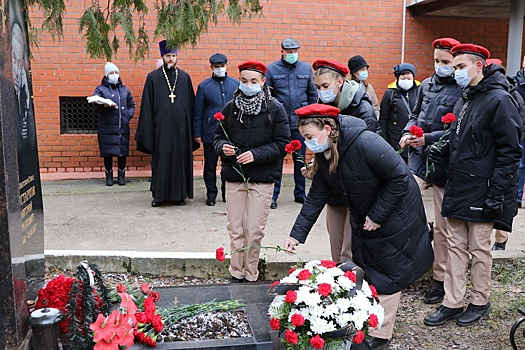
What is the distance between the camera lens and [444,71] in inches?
184

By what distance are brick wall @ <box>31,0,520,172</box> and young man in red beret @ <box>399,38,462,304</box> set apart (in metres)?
5.14

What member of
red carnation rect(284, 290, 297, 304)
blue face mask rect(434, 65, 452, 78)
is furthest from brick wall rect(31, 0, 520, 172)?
red carnation rect(284, 290, 297, 304)

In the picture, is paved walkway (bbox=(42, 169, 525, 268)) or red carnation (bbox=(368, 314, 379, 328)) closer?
red carnation (bbox=(368, 314, 379, 328))

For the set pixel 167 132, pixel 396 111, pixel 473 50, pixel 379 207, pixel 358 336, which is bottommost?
pixel 358 336

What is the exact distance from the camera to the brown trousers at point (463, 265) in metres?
4.29

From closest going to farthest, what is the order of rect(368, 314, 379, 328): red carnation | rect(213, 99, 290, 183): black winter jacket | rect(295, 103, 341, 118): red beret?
rect(368, 314, 379, 328): red carnation < rect(295, 103, 341, 118): red beret < rect(213, 99, 290, 183): black winter jacket

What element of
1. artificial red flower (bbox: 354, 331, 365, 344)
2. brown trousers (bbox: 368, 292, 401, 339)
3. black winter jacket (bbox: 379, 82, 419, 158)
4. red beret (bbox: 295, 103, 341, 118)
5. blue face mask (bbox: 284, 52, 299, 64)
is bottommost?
brown trousers (bbox: 368, 292, 401, 339)

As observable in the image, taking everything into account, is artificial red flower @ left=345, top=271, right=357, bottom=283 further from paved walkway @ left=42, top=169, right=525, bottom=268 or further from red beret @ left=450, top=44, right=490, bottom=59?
paved walkway @ left=42, top=169, right=525, bottom=268

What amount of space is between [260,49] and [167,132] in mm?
2884

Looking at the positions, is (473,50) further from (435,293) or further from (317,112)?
(435,293)

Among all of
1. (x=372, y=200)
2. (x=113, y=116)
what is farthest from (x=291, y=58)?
(x=372, y=200)

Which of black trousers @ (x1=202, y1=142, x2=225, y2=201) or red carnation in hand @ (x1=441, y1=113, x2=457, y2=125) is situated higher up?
red carnation in hand @ (x1=441, y1=113, x2=457, y2=125)

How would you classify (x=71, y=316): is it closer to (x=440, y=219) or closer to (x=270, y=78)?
(x=440, y=219)

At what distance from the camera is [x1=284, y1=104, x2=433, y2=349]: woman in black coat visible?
3.62m
